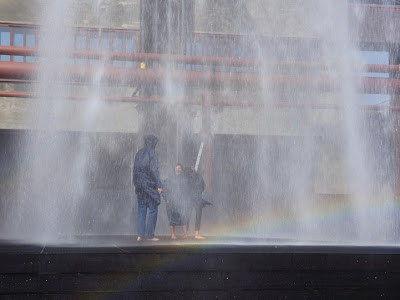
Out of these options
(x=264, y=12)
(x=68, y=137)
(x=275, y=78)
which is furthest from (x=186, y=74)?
(x=264, y=12)

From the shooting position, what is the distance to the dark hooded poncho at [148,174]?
28.2 ft

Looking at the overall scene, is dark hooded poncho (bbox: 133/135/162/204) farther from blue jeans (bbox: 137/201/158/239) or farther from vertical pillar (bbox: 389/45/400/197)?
vertical pillar (bbox: 389/45/400/197)

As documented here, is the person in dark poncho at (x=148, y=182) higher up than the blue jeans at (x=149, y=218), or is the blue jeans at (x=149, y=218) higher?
the person in dark poncho at (x=148, y=182)

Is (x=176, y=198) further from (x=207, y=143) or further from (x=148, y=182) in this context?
(x=207, y=143)

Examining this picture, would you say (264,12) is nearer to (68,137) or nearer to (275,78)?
(68,137)

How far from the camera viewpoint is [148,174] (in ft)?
28.4

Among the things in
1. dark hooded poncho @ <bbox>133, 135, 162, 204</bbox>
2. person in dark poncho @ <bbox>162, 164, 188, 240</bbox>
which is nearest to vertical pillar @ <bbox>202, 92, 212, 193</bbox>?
person in dark poncho @ <bbox>162, 164, 188, 240</bbox>

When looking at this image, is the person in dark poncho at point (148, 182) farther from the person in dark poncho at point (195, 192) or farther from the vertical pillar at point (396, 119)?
the vertical pillar at point (396, 119)

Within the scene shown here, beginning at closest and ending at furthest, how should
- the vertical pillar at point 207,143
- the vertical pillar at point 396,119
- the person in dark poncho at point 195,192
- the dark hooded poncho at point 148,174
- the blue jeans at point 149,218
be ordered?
the dark hooded poncho at point 148,174 < the blue jeans at point 149,218 < the person in dark poncho at point 195,192 < the vertical pillar at point 207,143 < the vertical pillar at point 396,119

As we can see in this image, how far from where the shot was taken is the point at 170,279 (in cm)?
483

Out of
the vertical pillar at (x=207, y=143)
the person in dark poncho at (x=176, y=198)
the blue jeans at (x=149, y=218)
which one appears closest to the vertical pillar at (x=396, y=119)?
the vertical pillar at (x=207, y=143)

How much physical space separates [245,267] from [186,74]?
230 inches

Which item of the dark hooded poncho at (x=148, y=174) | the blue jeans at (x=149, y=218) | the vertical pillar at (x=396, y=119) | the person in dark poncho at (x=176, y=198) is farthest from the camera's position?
the vertical pillar at (x=396, y=119)

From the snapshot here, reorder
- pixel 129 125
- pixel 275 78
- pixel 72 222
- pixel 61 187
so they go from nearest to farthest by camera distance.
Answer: pixel 275 78
pixel 72 222
pixel 61 187
pixel 129 125
